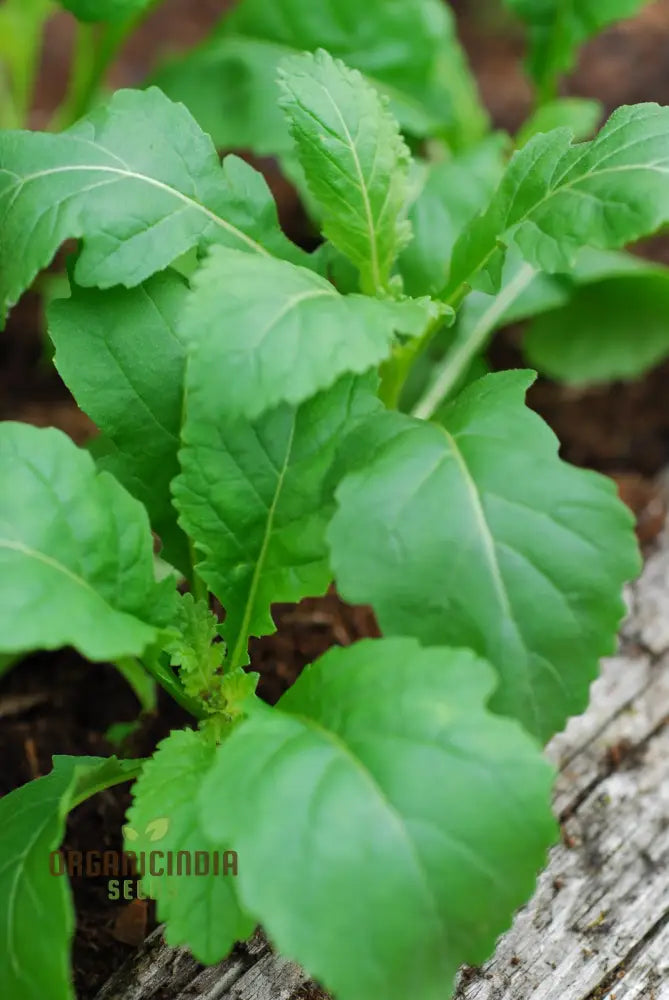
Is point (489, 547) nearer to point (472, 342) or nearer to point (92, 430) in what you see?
point (472, 342)

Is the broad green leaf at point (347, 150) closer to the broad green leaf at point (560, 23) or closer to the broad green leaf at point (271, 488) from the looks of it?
the broad green leaf at point (271, 488)

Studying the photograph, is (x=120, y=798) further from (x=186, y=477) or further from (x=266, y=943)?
(x=186, y=477)

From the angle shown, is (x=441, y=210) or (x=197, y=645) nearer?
(x=197, y=645)

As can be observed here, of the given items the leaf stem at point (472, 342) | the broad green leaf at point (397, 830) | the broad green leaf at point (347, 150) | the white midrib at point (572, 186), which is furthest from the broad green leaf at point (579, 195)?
the broad green leaf at point (397, 830)

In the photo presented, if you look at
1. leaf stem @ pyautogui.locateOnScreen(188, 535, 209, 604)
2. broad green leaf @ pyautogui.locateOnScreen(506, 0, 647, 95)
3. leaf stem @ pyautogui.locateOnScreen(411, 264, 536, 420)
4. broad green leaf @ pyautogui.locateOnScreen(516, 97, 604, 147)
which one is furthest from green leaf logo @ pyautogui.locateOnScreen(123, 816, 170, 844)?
broad green leaf @ pyautogui.locateOnScreen(506, 0, 647, 95)

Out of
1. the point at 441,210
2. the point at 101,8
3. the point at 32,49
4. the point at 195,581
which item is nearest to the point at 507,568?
the point at 195,581
